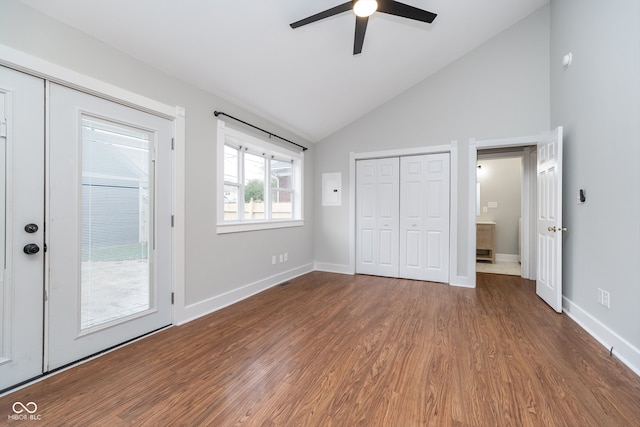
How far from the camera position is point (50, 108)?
72.6 inches

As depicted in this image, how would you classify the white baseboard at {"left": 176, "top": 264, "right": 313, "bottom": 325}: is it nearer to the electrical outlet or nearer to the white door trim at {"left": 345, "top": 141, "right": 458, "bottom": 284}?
the white door trim at {"left": 345, "top": 141, "right": 458, "bottom": 284}

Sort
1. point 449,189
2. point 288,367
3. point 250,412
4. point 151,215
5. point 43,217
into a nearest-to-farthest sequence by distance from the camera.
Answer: point 250,412 < point 43,217 < point 288,367 < point 151,215 < point 449,189

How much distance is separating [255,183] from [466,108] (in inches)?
133

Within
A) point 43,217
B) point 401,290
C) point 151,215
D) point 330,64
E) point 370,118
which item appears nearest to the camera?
point 43,217

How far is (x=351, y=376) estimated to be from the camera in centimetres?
185

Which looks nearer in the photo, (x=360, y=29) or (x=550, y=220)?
(x=360, y=29)

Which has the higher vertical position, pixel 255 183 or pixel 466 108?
pixel 466 108

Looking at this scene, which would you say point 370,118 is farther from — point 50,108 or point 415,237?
point 50,108

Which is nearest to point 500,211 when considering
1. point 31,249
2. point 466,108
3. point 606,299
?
point 466,108

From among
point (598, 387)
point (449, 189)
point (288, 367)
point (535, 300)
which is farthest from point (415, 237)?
point (288, 367)

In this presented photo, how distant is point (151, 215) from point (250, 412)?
73.4 inches

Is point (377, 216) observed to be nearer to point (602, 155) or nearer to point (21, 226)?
point (602, 155)

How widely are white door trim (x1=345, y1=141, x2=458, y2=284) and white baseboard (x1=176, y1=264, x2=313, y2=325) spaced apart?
1.18 meters

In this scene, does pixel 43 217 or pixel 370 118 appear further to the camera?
pixel 370 118
